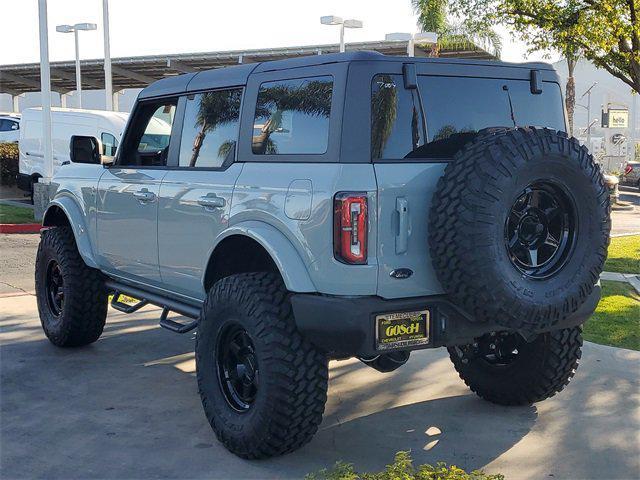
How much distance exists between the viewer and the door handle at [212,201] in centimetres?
451

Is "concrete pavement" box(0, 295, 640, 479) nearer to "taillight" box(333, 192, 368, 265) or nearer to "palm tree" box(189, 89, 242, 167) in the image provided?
"taillight" box(333, 192, 368, 265)

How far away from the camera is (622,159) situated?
45906 millimetres

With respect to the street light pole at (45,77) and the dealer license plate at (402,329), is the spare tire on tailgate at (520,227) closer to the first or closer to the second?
the dealer license plate at (402,329)

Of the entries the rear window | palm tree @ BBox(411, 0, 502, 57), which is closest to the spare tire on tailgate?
the rear window

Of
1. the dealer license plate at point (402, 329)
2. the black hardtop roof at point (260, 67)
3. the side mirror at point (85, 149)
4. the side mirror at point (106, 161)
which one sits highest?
the black hardtop roof at point (260, 67)

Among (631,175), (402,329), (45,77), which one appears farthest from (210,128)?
(631,175)

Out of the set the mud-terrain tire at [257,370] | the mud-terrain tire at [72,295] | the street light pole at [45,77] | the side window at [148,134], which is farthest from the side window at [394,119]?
the street light pole at [45,77]

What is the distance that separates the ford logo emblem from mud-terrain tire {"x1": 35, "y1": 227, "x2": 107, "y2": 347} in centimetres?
316

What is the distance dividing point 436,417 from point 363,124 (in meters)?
2.01

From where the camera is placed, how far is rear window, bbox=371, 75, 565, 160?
4000 millimetres

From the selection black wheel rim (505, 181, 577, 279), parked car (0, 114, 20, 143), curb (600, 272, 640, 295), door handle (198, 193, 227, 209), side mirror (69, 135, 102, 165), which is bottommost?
curb (600, 272, 640, 295)

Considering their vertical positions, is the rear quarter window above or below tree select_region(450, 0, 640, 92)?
below

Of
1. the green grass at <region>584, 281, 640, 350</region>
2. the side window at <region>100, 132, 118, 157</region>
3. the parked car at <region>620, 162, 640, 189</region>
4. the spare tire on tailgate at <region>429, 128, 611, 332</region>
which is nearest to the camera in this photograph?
Result: the spare tire on tailgate at <region>429, 128, 611, 332</region>

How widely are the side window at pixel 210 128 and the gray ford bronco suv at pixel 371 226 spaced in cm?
1
